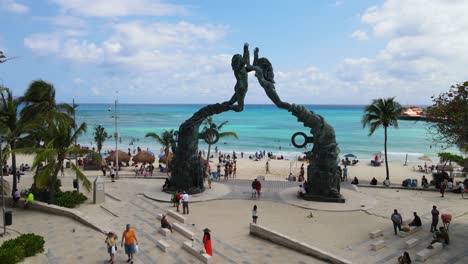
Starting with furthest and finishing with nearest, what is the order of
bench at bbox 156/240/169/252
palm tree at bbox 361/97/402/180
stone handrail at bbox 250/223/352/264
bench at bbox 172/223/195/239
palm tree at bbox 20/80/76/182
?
palm tree at bbox 361/97/402/180 < palm tree at bbox 20/80/76/182 < bench at bbox 172/223/195/239 < bench at bbox 156/240/169/252 < stone handrail at bbox 250/223/352/264

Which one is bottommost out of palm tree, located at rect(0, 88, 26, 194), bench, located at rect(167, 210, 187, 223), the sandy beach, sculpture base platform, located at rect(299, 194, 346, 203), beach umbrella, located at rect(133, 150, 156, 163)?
the sandy beach

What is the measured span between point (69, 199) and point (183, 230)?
24.6 feet

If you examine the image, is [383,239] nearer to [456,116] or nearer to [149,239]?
[456,116]

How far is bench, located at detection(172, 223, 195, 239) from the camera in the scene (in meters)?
14.4

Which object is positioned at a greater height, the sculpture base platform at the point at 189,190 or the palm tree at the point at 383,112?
the palm tree at the point at 383,112

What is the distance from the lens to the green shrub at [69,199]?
735 inches

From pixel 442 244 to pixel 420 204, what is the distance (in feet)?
25.0

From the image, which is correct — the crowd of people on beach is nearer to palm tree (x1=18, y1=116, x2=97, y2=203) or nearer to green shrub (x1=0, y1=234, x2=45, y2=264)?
green shrub (x1=0, y1=234, x2=45, y2=264)

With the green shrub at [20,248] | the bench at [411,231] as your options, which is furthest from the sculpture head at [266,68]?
the green shrub at [20,248]

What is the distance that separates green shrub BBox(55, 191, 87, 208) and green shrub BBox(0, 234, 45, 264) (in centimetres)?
621

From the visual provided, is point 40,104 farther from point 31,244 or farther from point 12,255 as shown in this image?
point 12,255

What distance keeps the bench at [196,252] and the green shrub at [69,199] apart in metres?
8.24

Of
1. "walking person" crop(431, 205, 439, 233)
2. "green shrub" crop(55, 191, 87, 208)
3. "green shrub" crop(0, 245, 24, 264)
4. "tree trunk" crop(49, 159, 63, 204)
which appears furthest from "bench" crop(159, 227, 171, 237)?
"walking person" crop(431, 205, 439, 233)

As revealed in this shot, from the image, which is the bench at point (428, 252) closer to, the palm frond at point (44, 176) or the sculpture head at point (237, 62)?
the sculpture head at point (237, 62)
